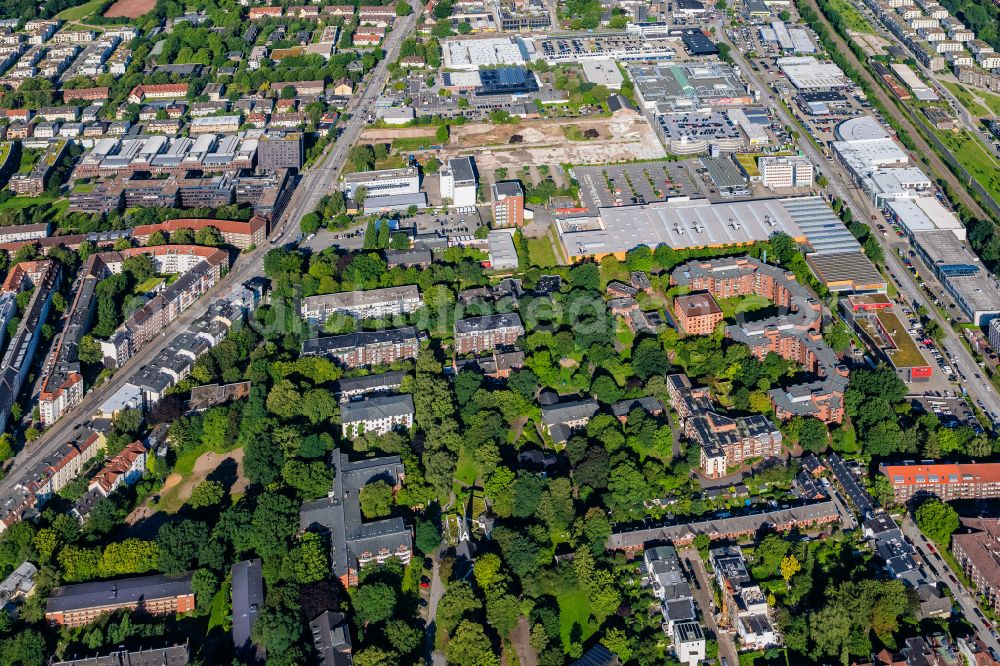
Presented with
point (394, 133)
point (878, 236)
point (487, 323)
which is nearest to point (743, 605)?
point (487, 323)

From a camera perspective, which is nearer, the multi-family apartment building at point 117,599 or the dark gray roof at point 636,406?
the multi-family apartment building at point 117,599

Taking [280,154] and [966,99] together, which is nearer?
[280,154]

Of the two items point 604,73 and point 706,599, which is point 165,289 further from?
point 604,73

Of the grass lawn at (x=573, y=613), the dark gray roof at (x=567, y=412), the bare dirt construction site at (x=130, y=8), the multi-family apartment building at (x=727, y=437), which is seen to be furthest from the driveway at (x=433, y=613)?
the bare dirt construction site at (x=130, y=8)

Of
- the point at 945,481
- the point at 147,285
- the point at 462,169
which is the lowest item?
the point at 147,285

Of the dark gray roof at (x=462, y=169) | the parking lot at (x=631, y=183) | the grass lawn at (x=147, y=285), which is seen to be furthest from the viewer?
the parking lot at (x=631, y=183)

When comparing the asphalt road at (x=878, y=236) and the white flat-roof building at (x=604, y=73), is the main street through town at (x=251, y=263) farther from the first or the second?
the asphalt road at (x=878, y=236)

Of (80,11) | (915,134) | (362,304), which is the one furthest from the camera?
(80,11)
